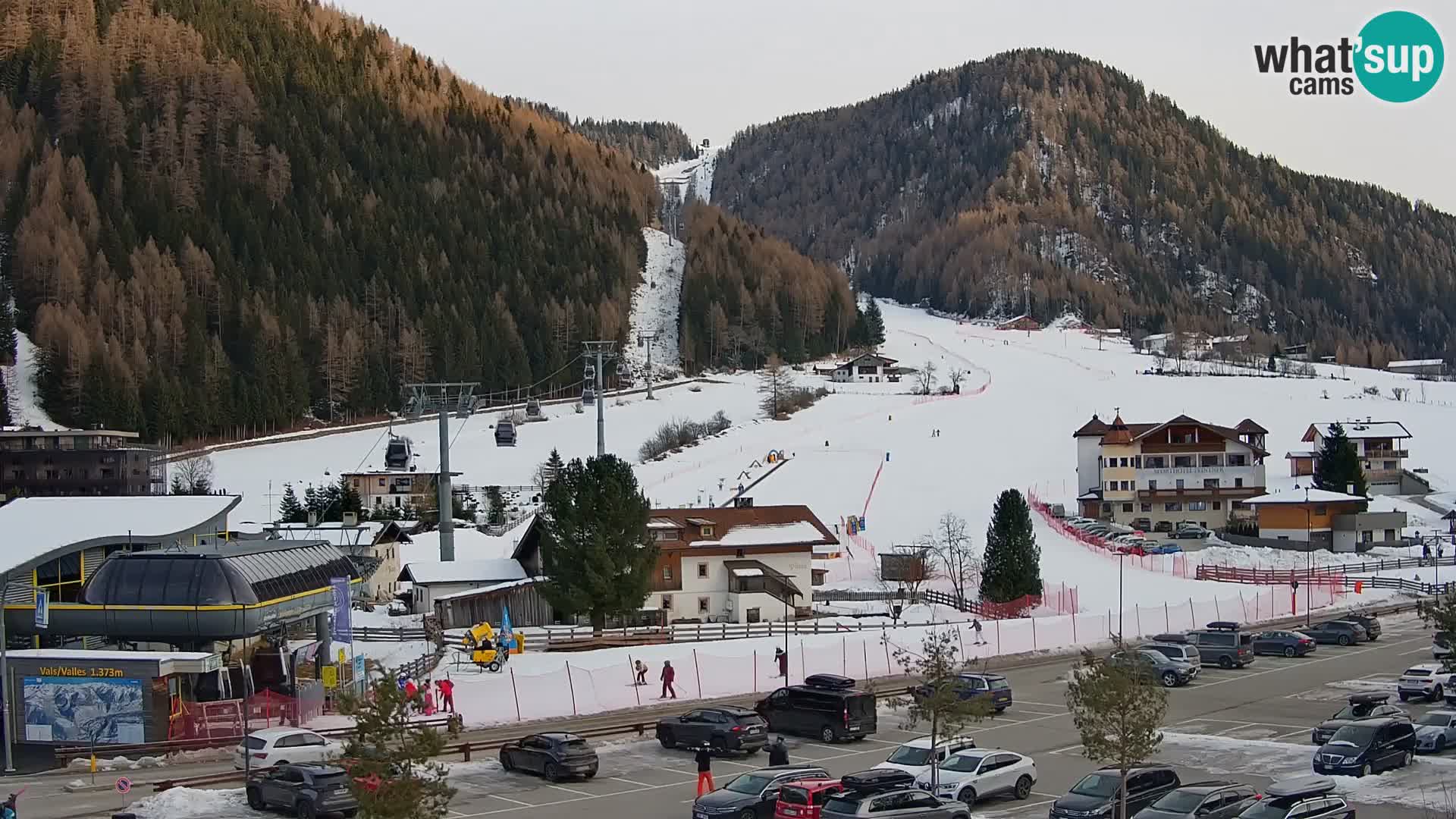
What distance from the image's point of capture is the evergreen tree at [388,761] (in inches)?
669

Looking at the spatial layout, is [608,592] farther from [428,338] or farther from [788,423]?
[428,338]

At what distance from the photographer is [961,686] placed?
2569 cm

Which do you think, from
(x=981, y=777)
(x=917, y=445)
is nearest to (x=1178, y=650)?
(x=981, y=777)

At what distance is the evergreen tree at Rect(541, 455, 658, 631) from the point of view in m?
43.1

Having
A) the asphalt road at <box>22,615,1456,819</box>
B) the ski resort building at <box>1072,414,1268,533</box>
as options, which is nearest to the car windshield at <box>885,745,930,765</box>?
the asphalt road at <box>22,615,1456,819</box>

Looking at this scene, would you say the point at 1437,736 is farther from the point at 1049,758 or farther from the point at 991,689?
the point at 991,689

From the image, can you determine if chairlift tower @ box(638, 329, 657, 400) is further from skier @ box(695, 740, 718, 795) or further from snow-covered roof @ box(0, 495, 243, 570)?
skier @ box(695, 740, 718, 795)

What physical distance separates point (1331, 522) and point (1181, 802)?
5022 cm

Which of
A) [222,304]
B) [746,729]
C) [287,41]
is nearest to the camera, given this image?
[746,729]

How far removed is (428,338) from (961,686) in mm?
119503

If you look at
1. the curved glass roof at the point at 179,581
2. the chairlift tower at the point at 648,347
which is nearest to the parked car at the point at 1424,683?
the curved glass roof at the point at 179,581

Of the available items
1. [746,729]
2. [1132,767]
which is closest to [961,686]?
[1132,767]

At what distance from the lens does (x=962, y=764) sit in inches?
998

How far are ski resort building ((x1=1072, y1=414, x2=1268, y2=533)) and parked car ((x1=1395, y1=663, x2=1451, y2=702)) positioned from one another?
3847 centimetres
